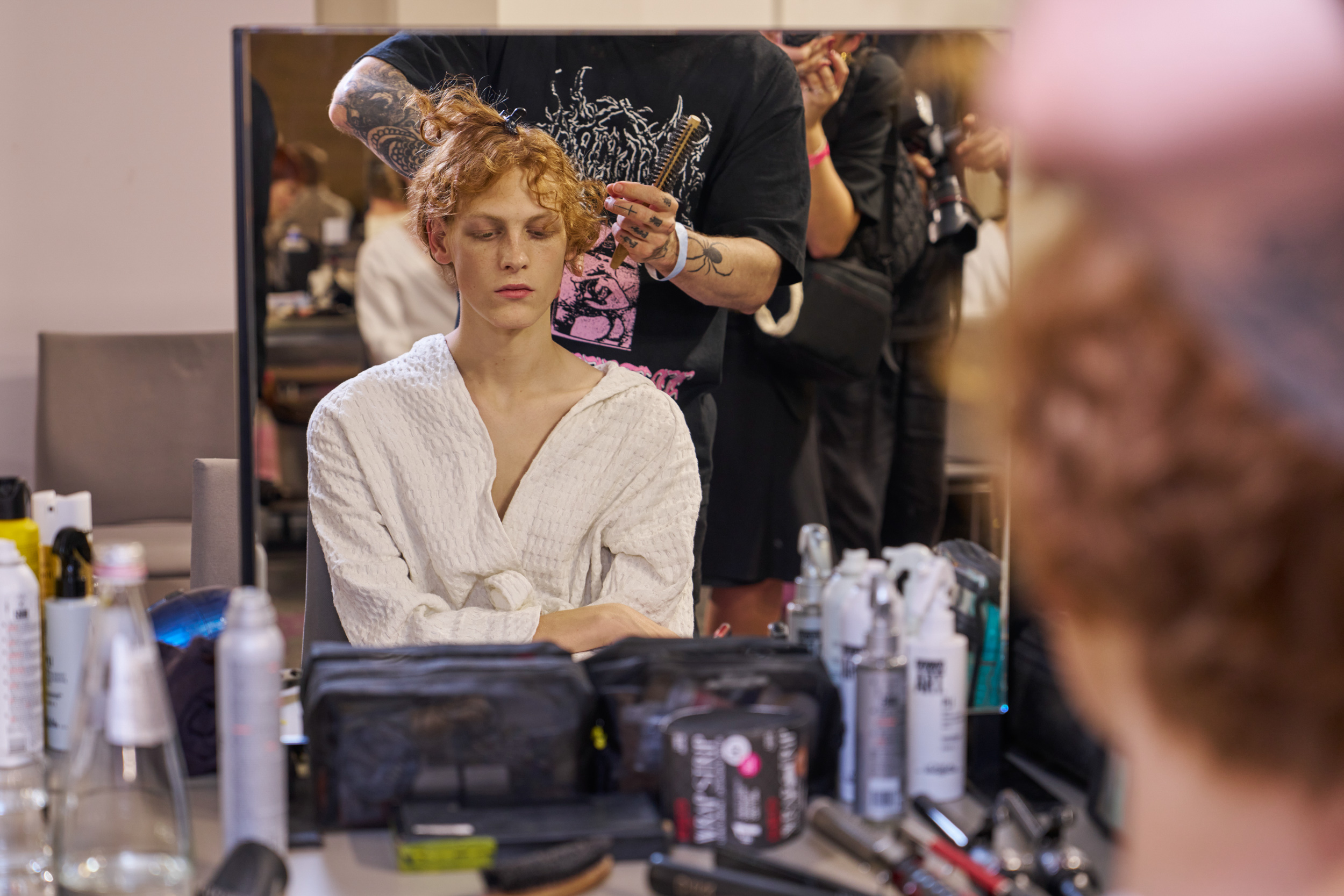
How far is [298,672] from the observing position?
987mm

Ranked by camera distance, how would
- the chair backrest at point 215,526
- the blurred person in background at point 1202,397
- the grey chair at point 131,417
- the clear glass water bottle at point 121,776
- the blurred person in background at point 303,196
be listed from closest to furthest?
the blurred person in background at point 1202,397
the clear glass water bottle at point 121,776
the blurred person in background at point 303,196
the chair backrest at point 215,526
the grey chair at point 131,417

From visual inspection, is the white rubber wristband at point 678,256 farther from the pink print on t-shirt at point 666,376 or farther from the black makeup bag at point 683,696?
the black makeup bag at point 683,696

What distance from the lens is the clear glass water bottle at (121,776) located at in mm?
765

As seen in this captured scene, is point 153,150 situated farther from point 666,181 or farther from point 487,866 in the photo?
point 487,866

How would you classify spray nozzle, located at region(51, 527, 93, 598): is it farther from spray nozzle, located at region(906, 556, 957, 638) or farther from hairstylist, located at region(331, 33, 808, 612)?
spray nozzle, located at region(906, 556, 957, 638)

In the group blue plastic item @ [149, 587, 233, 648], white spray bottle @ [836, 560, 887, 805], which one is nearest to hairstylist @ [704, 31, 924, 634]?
white spray bottle @ [836, 560, 887, 805]

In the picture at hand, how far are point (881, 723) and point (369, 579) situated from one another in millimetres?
458

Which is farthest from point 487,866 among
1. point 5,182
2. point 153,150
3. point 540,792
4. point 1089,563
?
point 5,182

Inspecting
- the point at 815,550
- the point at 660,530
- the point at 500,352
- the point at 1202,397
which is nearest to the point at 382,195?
the point at 500,352

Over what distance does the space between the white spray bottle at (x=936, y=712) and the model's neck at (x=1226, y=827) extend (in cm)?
45

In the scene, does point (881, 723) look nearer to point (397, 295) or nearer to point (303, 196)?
point (397, 295)

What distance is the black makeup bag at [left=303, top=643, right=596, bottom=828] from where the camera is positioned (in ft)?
2.74

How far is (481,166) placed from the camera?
3.21 feet

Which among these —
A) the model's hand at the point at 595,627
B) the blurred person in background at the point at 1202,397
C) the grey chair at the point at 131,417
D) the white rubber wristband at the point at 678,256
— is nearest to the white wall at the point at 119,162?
the grey chair at the point at 131,417
